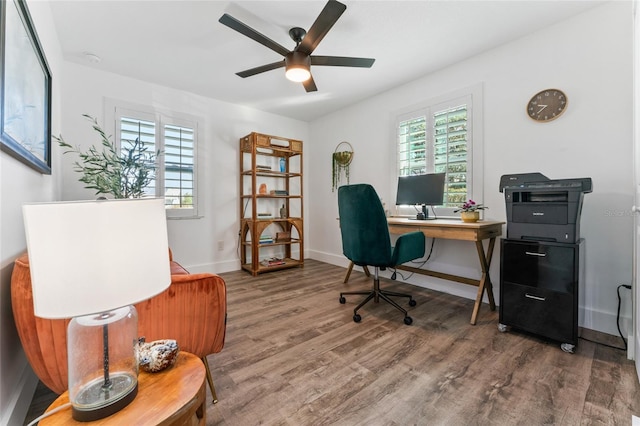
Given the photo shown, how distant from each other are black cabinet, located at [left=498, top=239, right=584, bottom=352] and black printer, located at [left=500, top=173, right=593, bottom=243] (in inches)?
2.6

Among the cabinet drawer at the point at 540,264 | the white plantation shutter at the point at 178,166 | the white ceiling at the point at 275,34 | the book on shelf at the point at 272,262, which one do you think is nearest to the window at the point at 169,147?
the white plantation shutter at the point at 178,166

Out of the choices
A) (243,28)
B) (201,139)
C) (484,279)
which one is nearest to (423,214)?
(484,279)

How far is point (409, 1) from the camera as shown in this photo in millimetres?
1955

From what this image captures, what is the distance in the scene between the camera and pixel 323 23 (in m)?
1.76

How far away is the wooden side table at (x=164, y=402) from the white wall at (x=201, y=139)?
2934 mm

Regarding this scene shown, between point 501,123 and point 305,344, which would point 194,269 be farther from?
point 501,123

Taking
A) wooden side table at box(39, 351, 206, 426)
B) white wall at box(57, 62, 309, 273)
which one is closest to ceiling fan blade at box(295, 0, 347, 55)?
wooden side table at box(39, 351, 206, 426)

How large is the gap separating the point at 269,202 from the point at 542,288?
11.3 feet

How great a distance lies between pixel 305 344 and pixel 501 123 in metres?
2.58

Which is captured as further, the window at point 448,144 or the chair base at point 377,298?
the window at point 448,144

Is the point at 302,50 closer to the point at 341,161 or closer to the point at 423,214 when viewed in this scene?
the point at 423,214

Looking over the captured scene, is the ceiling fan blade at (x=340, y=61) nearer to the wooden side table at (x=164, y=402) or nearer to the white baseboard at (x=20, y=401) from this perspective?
the wooden side table at (x=164, y=402)

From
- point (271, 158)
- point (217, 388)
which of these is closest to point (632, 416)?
point (217, 388)

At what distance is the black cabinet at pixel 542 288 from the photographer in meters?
1.70
